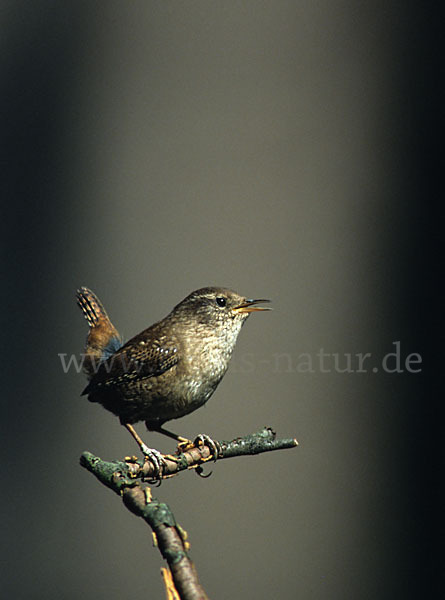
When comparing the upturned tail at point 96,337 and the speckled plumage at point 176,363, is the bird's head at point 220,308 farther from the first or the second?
the upturned tail at point 96,337

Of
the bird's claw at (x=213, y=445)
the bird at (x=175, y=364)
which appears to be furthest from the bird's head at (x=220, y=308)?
the bird's claw at (x=213, y=445)

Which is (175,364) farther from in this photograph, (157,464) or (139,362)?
(157,464)

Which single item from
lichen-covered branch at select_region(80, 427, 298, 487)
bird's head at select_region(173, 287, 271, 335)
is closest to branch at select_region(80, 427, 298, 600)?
lichen-covered branch at select_region(80, 427, 298, 487)

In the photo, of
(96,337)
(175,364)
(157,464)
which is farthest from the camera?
(96,337)

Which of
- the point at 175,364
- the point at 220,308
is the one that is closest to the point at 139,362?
the point at 175,364

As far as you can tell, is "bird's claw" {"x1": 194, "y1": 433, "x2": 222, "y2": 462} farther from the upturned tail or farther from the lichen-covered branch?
the upturned tail

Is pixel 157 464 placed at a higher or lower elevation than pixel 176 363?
lower
